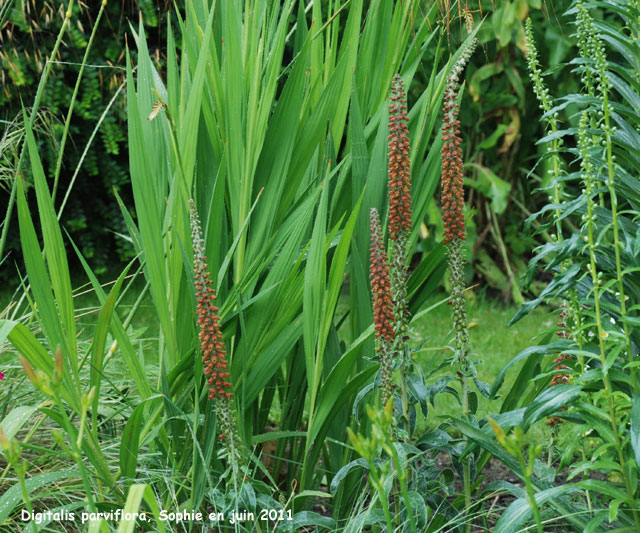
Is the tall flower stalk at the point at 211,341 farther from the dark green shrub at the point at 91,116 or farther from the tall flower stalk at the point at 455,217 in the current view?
the dark green shrub at the point at 91,116

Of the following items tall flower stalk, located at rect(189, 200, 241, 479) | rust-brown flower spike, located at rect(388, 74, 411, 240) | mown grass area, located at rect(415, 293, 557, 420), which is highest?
rust-brown flower spike, located at rect(388, 74, 411, 240)

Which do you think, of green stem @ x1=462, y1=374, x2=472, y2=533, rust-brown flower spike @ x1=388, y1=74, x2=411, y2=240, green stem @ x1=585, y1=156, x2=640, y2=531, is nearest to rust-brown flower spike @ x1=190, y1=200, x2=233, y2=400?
rust-brown flower spike @ x1=388, y1=74, x2=411, y2=240

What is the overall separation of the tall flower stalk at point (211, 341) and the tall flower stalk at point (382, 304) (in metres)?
0.30

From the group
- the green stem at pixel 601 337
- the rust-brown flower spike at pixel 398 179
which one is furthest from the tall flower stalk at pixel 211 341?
the green stem at pixel 601 337

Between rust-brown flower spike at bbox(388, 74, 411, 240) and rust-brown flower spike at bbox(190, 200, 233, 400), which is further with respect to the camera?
rust-brown flower spike at bbox(388, 74, 411, 240)

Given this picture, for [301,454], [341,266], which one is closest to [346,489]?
[301,454]

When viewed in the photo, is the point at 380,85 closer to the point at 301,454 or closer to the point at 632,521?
the point at 301,454

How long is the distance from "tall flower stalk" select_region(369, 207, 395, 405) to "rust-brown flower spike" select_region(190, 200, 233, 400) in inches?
12.0

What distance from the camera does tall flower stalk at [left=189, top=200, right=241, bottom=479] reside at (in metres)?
1.48

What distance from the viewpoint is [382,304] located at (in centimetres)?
151

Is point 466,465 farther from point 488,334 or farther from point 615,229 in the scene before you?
point 488,334

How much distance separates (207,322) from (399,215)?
46cm

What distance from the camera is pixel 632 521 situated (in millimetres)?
1596

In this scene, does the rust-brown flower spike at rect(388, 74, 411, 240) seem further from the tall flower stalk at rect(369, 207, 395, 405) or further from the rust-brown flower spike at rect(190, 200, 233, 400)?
the rust-brown flower spike at rect(190, 200, 233, 400)
